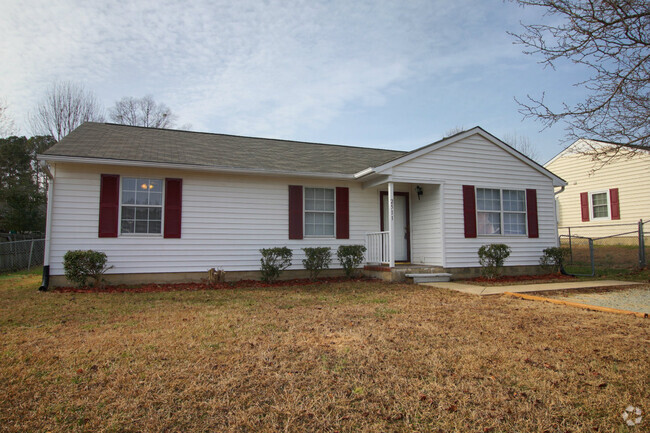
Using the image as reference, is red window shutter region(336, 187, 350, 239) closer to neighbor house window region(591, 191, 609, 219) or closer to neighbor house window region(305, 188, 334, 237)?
neighbor house window region(305, 188, 334, 237)

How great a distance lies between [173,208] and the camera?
9.73 m

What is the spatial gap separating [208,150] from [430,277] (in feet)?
23.7

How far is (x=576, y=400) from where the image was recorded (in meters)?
2.97

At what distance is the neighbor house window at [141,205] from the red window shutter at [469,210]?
27.4ft

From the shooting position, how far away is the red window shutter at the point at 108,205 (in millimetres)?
9188

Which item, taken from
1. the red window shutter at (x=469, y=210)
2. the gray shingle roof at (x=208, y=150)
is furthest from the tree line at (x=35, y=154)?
the red window shutter at (x=469, y=210)

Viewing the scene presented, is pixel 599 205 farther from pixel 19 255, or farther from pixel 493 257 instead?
pixel 19 255

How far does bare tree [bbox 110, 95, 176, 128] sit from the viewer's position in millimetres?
26953

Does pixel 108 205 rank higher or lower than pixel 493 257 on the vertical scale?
higher

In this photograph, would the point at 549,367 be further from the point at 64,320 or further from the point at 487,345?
the point at 64,320

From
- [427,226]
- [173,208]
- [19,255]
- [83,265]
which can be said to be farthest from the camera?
[19,255]

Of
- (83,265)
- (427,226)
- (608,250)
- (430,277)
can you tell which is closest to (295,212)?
(427,226)

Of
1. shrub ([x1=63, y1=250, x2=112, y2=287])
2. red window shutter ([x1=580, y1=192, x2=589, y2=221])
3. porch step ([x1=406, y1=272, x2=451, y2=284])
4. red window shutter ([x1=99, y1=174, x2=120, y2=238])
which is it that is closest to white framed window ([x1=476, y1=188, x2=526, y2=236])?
porch step ([x1=406, y1=272, x2=451, y2=284])

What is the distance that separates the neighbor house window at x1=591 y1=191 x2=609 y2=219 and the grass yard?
14.3 m
